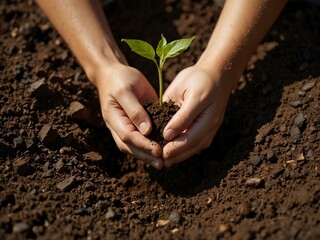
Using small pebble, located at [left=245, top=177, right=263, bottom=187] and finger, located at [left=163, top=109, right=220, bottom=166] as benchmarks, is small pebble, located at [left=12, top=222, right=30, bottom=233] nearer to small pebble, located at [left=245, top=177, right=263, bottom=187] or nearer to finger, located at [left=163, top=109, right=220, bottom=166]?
finger, located at [left=163, top=109, right=220, bottom=166]

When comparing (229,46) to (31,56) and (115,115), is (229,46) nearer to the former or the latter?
(115,115)

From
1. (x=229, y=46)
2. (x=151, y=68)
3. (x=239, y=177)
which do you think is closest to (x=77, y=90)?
(x=151, y=68)

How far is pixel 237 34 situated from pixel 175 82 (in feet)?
1.18

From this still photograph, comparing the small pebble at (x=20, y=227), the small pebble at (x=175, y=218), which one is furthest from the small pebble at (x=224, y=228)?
the small pebble at (x=20, y=227)

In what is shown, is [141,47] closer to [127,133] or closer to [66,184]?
[127,133]

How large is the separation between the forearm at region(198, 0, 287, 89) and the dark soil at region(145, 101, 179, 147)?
0.26 metres

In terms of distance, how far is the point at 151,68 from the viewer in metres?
2.42

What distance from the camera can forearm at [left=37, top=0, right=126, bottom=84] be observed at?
1939 mm

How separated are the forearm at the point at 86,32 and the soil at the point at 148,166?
0.87 ft

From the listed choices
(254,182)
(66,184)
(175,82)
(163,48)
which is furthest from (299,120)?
(66,184)

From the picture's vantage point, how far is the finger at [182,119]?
1.68 meters

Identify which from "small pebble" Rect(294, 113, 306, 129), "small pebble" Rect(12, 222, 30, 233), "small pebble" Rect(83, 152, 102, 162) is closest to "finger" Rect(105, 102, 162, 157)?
"small pebble" Rect(83, 152, 102, 162)

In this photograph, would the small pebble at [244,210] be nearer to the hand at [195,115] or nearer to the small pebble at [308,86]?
the hand at [195,115]

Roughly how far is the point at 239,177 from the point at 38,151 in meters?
0.89
